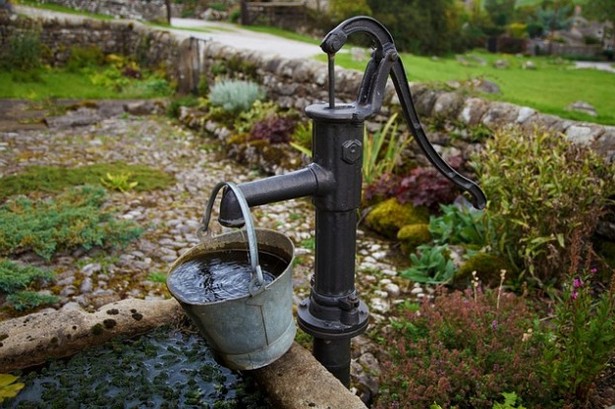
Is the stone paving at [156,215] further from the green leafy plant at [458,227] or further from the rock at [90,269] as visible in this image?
the green leafy plant at [458,227]

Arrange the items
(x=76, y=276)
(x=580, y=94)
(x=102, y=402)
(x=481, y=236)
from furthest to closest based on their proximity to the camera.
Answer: (x=580, y=94) < (x=481, y=236) < (x=76, y=276) < (x=102, y=402)

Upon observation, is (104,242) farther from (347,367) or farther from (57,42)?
(57,42)

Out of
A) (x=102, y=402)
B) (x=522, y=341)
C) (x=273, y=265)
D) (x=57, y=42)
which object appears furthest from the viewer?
(x=57, y=42)

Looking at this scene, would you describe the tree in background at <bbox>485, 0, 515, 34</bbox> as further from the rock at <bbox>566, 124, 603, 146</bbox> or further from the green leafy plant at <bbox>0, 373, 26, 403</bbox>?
the green leafy plant at <bbox>0, 373, 26, 403</bbox>

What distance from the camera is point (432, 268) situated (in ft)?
13.1

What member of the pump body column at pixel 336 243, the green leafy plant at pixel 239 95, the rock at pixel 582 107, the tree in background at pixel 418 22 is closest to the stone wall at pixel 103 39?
the green leafy plant at pixel 239 95

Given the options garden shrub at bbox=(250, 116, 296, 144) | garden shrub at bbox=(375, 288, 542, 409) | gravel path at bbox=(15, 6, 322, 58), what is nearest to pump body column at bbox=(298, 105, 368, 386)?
garden shrub at bbox=(375, 288, 542, 409)

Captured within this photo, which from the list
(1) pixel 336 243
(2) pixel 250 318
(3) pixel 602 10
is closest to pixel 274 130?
(1) pixel 336 243

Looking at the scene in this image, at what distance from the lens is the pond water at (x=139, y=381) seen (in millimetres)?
2082

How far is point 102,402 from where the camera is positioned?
206 cm

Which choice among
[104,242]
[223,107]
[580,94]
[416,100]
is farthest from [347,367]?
[223,107]

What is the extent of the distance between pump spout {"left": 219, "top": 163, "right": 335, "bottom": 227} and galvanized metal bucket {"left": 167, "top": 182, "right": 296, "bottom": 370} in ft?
0.19

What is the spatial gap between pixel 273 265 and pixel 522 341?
4.57 feet

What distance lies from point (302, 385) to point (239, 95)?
6138 millimetres
